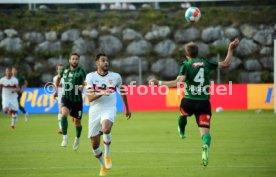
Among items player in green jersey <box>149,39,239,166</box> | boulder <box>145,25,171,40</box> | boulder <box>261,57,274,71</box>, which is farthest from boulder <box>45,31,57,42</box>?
A: player in green jersey <box>149,39,239,166</box>

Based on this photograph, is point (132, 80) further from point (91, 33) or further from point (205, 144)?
point (205, 144)

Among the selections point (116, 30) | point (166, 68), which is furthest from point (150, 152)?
point (116, 30)

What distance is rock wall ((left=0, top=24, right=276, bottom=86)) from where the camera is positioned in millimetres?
41969

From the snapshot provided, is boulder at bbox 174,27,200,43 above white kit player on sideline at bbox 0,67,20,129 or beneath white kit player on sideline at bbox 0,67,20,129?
above

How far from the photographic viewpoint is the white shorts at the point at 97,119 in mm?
13125

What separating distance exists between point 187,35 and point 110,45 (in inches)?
208

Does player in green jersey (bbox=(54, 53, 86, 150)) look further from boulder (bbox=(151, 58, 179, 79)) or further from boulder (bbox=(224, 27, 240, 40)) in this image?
boulder (bbox=(224, 27, 240, 40))

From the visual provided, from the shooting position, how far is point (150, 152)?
658 inches

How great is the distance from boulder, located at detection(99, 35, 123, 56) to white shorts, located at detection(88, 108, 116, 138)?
3063 cm

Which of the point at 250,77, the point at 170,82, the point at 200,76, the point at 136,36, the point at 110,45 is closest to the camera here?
the point at 170,82

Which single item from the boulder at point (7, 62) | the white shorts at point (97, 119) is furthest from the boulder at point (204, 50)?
the white shorts at point (97, 119)

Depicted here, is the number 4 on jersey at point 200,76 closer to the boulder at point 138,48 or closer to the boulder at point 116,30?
the boulder at point 138,48

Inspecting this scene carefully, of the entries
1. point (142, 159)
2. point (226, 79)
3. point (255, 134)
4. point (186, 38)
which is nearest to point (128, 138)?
point (255, 134)

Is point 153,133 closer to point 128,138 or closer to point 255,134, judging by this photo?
point 128,138
